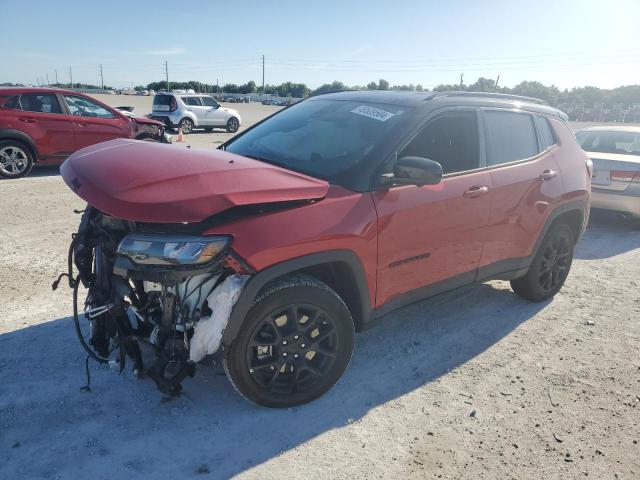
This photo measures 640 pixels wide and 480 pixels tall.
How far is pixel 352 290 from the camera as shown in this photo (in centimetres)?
306

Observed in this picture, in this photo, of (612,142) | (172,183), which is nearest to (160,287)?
(172,183)

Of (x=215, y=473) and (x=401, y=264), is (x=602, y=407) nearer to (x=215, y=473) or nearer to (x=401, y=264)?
(x=401, y=264)

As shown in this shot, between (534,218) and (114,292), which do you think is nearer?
(114,292)

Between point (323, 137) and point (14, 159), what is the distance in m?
7.87

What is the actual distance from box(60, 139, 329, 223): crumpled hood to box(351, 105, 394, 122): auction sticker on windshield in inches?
32.9

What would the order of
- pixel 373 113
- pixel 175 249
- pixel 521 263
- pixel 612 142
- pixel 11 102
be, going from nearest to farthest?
pixel 175 249, pixel 373 113, pixel 521 263, pixel 612 142, pixel 11 102

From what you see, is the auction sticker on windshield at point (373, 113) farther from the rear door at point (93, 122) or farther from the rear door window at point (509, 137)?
the rear door at point (93, 122)

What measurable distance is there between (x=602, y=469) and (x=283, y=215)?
86.2 inches

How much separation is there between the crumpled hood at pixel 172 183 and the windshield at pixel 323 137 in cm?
Result: 36

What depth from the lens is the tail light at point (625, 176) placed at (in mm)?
7238

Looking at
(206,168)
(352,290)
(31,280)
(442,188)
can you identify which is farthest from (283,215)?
(31,280)

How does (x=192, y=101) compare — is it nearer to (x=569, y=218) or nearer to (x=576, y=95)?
(x=569, y=218)

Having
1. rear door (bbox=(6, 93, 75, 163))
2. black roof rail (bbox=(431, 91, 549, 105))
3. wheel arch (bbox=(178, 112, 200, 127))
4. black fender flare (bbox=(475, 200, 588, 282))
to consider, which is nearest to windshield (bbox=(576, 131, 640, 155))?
black fender flare (bbox=(475, 200, 588, 282))

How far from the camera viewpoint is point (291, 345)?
2863 mm
